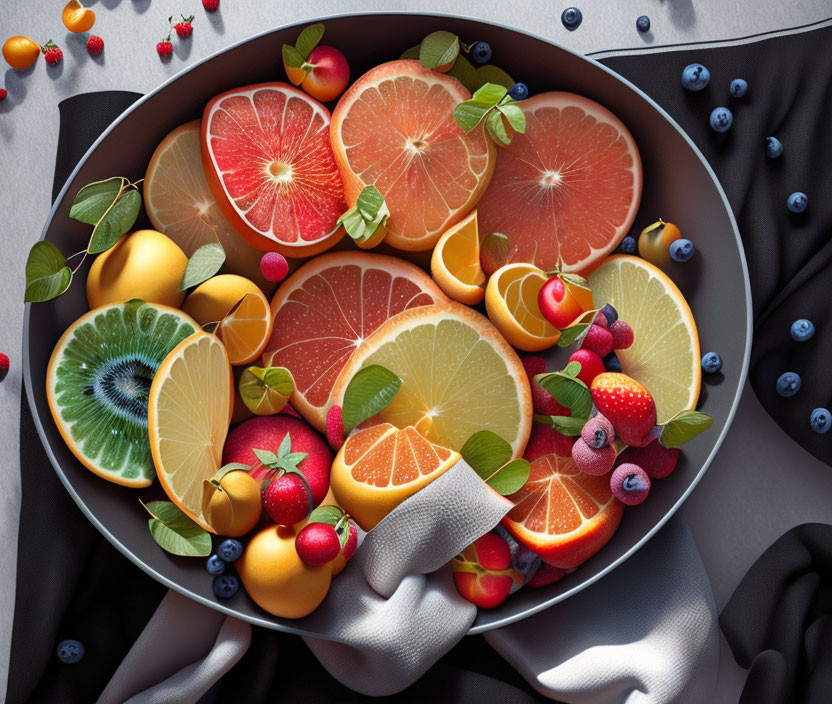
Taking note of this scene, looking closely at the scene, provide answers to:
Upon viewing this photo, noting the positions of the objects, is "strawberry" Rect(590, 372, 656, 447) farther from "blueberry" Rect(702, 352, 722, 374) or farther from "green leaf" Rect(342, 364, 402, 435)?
"green leaf" Rect(342, 364, 402, 435)

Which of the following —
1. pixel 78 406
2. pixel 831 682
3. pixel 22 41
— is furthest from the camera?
pixel 22 41

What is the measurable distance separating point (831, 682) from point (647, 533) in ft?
1.26

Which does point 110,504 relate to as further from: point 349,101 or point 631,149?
point 631,149

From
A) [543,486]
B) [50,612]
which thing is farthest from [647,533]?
A: [50,612]

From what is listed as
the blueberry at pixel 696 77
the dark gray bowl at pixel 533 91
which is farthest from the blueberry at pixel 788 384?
the blueberry at pixel 696 77

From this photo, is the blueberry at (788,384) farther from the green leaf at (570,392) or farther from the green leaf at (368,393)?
the green leaf at (368,393)

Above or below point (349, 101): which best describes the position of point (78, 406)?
below

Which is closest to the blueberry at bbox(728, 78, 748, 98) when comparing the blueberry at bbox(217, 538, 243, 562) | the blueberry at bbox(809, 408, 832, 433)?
the blueberry at bbox(809, 408, 832, 433)

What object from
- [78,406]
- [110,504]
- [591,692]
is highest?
[78,406]

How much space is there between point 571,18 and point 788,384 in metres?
0.68

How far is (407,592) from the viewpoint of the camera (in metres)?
1.05

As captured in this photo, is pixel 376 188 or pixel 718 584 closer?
pixel 376 188

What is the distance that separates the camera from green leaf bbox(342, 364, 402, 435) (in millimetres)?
1055

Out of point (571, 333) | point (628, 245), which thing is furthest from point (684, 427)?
point (628, 245)
